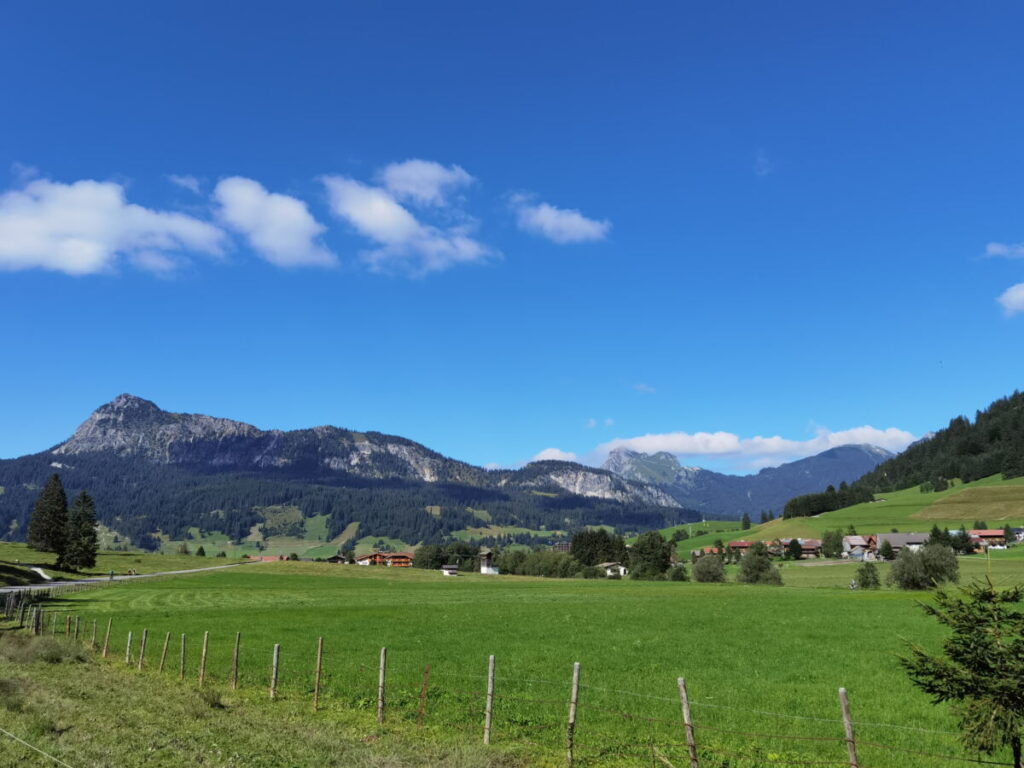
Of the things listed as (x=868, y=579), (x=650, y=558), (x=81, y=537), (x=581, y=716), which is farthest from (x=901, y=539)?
(x=581, y=716)

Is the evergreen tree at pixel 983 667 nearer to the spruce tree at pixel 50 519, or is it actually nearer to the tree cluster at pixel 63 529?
the tree cluster at pixel 63 529

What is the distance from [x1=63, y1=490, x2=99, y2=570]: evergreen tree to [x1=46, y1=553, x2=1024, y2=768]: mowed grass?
2635 inches

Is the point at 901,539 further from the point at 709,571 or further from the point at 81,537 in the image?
the point at 81,537

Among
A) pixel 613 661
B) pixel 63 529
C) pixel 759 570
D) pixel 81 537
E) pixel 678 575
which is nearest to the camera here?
pixel 613 661

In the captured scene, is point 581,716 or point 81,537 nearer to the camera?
point 581,716

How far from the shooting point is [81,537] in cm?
13775

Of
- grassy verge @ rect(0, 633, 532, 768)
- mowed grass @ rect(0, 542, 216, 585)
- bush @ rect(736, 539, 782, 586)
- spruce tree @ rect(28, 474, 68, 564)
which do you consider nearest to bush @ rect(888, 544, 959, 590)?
bush @ rect(736, 539, 782, 586)

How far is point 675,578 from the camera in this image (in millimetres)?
159250

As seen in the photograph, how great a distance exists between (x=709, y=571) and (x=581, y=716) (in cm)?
12936

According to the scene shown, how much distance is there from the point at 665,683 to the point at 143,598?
268 feet

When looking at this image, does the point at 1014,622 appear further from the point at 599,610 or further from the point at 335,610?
the point at 335,610

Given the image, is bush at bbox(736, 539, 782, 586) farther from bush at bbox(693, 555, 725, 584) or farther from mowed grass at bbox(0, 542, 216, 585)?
mowed grass at bbox(0, 542, 216, 585)

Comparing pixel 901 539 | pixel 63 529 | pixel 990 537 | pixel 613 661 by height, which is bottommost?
pixel 63 529

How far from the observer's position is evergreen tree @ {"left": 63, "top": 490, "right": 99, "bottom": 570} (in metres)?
136
